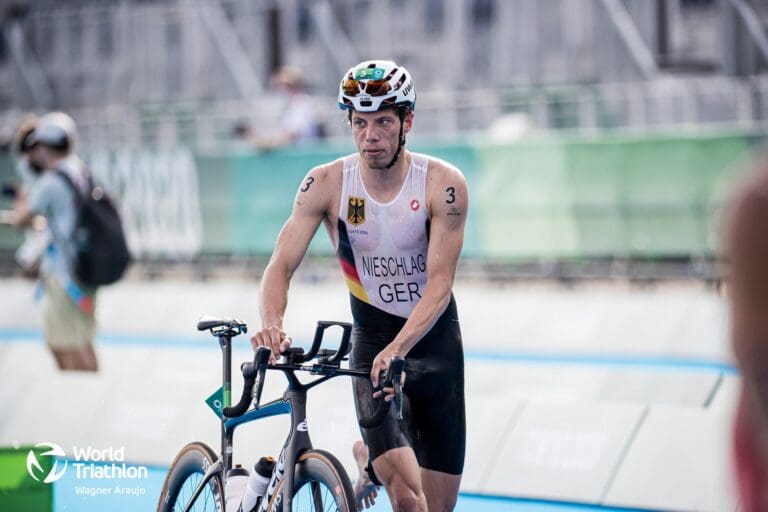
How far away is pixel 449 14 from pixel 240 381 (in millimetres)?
14558

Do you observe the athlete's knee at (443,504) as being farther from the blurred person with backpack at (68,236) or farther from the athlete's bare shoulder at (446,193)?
the blurred person with backpack at (68,236)

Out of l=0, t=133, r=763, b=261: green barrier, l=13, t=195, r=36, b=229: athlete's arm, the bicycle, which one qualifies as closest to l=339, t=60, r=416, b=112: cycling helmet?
the bicycle

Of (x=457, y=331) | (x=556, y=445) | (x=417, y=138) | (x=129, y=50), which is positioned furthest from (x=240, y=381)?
(x=129, y=50)

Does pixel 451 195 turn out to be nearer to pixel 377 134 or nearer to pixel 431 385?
pixel 377 134

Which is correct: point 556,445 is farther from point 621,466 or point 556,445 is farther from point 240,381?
point 240,381

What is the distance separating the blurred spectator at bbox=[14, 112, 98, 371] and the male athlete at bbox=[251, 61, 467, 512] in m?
4.19

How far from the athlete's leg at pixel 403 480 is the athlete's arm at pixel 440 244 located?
1.37ft

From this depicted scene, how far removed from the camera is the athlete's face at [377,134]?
539cm

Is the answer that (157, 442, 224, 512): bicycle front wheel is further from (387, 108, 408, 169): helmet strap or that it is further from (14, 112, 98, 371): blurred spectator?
(14, 112, 98, 371): blurred spectator

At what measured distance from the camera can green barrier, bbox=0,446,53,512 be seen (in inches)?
245

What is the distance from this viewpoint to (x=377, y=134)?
17.7 feet

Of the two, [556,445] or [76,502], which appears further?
[556,445]

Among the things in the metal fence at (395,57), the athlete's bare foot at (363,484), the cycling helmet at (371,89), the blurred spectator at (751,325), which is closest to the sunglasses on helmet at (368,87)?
the cycling helmet at (371,89)

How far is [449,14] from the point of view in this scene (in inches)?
846
